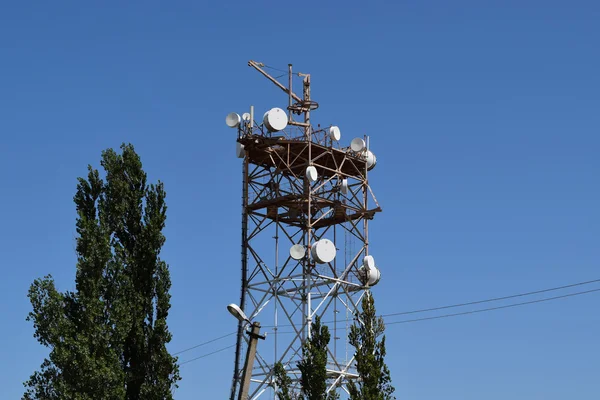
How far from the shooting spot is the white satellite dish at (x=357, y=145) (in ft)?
155

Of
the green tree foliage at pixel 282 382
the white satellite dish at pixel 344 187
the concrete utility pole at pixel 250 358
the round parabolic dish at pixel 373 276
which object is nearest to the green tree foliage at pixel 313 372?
the green tree foliage at pixel 282 382

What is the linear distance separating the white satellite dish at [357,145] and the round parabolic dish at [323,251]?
5148 mm

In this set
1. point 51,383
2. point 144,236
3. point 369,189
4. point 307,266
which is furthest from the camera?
point 369,189

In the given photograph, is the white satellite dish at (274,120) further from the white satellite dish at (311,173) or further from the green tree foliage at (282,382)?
the green tree foliage at (282,382)

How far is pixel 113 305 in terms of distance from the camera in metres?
36.3

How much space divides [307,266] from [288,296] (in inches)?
60.6

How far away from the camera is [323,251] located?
144 ft

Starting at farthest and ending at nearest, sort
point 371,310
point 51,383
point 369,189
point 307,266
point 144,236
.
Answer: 1. point 369,189
2. point 307,266
3. point 371,310
4. point 144,236
5. point 51,383

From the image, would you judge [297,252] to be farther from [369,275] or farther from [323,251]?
[369,275]

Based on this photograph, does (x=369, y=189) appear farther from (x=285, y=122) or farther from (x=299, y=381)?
(x=299, y=381)

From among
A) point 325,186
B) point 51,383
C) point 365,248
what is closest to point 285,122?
point 325,186

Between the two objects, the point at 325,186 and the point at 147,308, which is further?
the point at 325,186

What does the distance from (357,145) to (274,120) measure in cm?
432

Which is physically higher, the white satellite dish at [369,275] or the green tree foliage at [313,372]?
the white satellite dish at [369,275]
